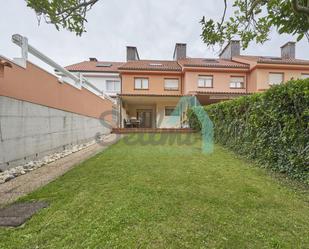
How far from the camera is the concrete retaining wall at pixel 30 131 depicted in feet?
14.6

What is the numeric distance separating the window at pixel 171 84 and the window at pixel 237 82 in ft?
18.5

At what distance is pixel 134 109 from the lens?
851 inches

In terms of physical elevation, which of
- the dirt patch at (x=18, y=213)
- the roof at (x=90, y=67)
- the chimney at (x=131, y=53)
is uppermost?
the chimney at (x=131, y=53)

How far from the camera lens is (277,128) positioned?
466 centimetres

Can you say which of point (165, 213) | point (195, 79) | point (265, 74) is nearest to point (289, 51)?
point (265, 74)

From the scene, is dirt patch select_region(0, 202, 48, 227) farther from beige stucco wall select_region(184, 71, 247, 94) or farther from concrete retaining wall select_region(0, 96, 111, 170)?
beige stucco wall select_region(184, 71, 247, 94)

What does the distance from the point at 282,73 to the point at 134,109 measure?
15488 millimetres

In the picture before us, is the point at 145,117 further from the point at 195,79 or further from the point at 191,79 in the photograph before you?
the point at 195,79

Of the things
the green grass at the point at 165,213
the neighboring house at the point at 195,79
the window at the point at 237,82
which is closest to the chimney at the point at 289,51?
the neighboring house at the point at 195,79

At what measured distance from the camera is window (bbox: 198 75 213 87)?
19000 millimetres

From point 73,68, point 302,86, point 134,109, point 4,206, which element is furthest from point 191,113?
point 73,68

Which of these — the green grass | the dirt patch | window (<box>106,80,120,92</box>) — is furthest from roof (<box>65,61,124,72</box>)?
the dirt patch

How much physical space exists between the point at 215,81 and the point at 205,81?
1.02m

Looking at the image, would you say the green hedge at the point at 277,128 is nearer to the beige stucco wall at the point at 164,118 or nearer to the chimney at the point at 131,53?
the beige stucco wall at the point at 164,118
